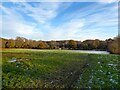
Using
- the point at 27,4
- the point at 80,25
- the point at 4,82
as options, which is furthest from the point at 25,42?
the point at 4,82

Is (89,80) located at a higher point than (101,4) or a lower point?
lower

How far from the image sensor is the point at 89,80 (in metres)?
9.16

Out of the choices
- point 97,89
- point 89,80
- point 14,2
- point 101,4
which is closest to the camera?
point 97,89

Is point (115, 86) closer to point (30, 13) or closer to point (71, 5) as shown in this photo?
point (71, 5)

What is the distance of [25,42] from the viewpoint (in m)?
46.3

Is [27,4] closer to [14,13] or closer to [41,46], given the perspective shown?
[14,13]

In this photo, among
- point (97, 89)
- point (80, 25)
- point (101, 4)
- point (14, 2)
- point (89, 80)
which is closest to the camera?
point (97, 89)

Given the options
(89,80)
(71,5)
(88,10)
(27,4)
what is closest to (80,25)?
(88,10)

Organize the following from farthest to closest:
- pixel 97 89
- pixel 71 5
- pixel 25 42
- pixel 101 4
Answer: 1. pixel 25 42
2. pixel 101 4
3. pixel 71 5
4. pixel 97 89

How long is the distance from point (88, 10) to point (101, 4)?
1.20 meters

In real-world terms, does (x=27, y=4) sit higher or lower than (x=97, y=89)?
higher

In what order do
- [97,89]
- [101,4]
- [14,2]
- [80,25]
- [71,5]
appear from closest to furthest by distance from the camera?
[97,89] < [14,2] < [71,5] < [101,4] < [80,25]

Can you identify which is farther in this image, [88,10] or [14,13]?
[88,10]

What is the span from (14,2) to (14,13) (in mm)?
1876
